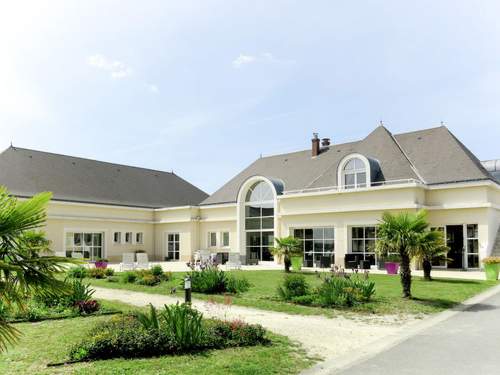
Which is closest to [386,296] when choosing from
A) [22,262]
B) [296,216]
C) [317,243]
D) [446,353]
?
[446,353]

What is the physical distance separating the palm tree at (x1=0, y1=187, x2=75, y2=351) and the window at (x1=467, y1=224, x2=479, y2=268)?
81.8 feet

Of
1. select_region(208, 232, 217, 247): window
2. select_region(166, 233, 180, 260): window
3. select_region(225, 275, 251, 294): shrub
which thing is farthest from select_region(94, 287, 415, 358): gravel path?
select_region(166, 233, 180, 260): window

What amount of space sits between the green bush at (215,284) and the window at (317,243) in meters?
13.0

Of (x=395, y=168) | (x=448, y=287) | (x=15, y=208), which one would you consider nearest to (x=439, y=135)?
(x=395, y=168)

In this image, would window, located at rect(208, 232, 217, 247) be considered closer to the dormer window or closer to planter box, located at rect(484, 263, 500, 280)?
the dormer window

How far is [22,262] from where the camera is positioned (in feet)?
11.1

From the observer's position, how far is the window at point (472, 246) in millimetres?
24359

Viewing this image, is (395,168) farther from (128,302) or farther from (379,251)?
(128,302)

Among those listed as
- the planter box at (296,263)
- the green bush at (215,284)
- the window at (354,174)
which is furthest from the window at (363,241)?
the green bush at (215,284)

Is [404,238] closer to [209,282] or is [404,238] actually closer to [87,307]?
[209,282]

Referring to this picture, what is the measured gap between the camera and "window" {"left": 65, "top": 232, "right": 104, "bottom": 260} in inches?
1308

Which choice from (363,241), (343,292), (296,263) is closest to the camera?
(343,292)

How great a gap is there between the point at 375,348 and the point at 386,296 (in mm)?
6298

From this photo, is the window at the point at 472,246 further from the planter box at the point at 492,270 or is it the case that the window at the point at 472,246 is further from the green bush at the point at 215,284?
the green bush at the point at 215,284
